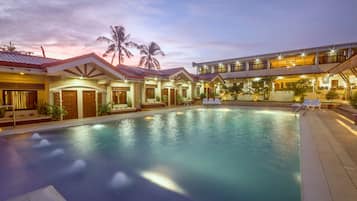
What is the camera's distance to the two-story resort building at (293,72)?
21172mm

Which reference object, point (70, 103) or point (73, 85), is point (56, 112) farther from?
point (73, 85)

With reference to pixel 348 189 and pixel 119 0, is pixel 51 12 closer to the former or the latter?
pixel 119 0

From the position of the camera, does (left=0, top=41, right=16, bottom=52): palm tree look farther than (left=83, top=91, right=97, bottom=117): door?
Yes

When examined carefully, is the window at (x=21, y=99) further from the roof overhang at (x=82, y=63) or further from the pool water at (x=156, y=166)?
the pool water at (x=156, y=166)

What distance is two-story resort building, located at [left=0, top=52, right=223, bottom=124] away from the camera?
9.49 metres

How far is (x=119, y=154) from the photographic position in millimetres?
5668

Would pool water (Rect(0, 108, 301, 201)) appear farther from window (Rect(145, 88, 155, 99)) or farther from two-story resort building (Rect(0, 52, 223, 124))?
window (Rect(145, 88, 155, 99))

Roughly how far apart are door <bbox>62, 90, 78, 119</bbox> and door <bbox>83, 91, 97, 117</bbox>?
0.57 metres

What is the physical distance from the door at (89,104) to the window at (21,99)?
271 centimetres

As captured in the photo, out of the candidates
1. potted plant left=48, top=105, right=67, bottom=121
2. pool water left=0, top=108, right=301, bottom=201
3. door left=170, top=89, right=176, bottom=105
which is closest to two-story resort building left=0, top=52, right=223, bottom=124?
potted plant left=48, top=105, right=67, bottom=121

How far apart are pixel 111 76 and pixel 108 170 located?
968 cm

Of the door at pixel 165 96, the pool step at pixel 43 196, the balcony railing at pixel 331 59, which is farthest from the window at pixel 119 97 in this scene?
the balcony railing at pixel 331 59

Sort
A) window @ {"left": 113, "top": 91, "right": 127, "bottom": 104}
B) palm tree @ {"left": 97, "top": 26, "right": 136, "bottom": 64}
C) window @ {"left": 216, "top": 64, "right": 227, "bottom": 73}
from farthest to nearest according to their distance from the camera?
window @ {"left": 216, "top": 64, "right": 227, "bottom": 73}
palm tree @ {"left": 97, "top": 26, "right": 136, "bottom": 64}
window @ {"left": 113, "top": 91, "right": 127, "bottom": 104}

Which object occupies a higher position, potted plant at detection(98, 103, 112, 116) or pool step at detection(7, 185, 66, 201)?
potted plant at detection(98, 103, 112, 116)
